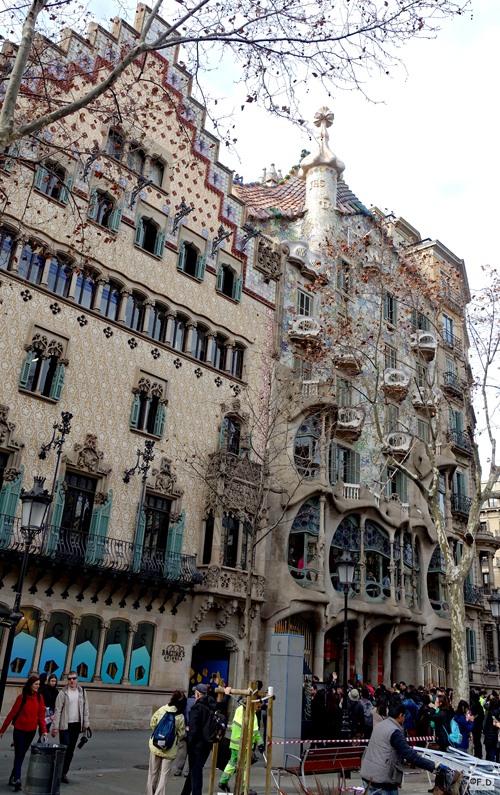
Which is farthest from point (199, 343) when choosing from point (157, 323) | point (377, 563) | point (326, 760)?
point (326, 760)

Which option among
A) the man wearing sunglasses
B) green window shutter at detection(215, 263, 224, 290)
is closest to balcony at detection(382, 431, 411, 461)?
green window shutter at detection(215, 263, 224, 290)

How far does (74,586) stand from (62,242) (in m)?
9.65

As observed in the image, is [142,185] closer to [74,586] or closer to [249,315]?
[249,315]

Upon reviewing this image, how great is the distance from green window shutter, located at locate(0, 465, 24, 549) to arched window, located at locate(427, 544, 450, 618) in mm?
20287

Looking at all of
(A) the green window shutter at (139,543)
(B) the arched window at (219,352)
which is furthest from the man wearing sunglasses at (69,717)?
(B) the arched window at (219,352)

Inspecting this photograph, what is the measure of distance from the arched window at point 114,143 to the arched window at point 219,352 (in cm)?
701

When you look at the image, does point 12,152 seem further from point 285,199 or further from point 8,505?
point 285,199

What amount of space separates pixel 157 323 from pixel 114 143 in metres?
6.22

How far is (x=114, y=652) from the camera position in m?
18.9

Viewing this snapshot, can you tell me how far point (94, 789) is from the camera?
9.89 m

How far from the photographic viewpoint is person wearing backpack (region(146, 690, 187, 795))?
28.6 ft

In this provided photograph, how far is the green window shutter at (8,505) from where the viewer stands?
54.8 ft

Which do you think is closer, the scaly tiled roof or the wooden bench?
the wooden bench

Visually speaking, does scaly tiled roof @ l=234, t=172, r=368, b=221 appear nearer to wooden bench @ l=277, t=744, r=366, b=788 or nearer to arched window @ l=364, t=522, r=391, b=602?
arched window @ l=364, t=522, r=391, b=602
